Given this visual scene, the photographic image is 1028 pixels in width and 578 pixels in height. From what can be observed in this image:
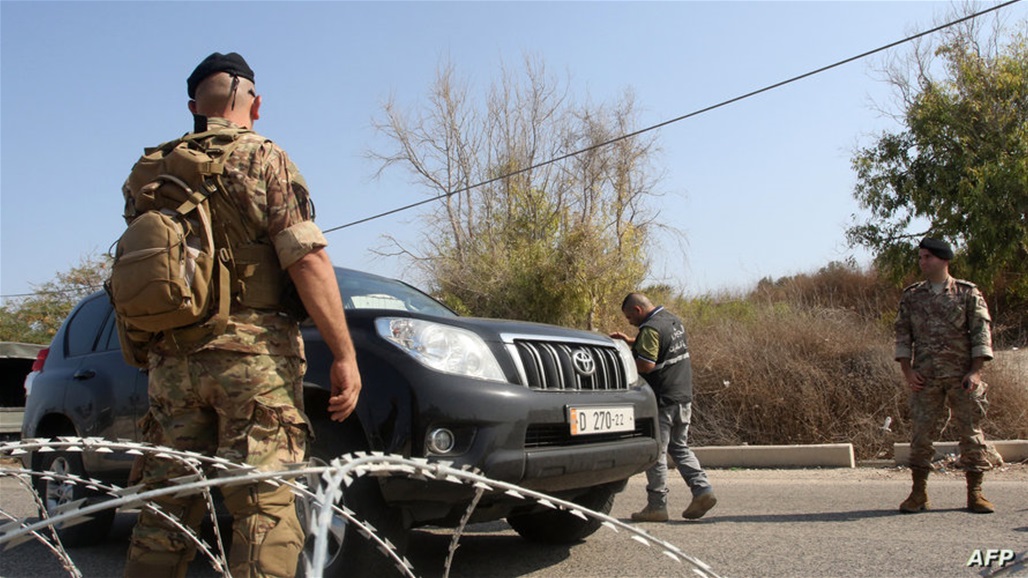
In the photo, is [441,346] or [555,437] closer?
[441,346]

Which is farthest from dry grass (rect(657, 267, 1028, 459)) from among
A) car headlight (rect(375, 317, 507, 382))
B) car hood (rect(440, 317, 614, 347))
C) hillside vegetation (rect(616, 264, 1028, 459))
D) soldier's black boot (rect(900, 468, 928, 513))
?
car headlight (rect(375, 317, 507, 382))

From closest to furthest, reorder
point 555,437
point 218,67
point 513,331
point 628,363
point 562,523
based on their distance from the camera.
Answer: point 218,67
point 555,437
point 513,331
point 628,363
point 562,523

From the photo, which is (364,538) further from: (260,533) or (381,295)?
(381,295)

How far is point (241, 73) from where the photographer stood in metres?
2.67

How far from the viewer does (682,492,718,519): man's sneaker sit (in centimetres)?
526

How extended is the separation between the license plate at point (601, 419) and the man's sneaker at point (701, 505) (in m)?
1.60

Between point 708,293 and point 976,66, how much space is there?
690 cm

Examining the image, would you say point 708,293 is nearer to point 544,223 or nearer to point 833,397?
point 544,223

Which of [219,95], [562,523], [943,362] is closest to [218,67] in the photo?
[219,95]

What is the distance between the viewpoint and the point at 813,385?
857cm

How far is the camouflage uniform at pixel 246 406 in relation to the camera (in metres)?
2.19

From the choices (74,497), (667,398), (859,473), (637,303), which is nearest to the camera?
(74,497)

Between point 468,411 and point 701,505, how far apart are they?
8.77 ft

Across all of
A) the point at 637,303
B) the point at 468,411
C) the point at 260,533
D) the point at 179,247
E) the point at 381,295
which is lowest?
the point at 260,533
